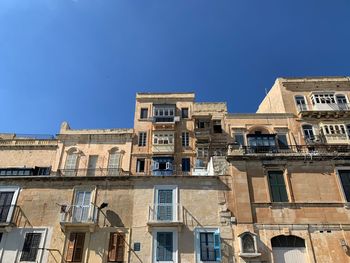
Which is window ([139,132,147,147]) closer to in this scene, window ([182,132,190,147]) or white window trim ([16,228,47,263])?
window ([182,132,190,147])

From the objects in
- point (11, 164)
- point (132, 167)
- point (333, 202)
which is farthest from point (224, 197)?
point (11, 164)

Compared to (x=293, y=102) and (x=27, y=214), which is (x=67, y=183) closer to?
(x=27, y=214)

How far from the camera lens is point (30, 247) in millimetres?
21828

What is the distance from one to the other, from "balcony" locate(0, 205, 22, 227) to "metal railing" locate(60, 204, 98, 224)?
327cm

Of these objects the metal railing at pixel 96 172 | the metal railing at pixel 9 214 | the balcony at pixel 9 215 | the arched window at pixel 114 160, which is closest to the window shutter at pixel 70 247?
the balcony at pixel 9 215

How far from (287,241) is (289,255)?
34.2 inches

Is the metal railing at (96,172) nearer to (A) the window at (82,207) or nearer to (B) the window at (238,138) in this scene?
(A) the window at (82,207)

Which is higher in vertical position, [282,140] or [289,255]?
[282,140]

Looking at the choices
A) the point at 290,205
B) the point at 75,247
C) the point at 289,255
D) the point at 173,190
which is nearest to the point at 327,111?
the point at 290,205

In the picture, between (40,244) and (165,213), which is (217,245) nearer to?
(165,213)

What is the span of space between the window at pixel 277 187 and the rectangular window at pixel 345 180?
4152 millimetres

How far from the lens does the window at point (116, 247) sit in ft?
70.0

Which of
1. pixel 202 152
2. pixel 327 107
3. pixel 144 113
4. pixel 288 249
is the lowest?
pixel 288 249

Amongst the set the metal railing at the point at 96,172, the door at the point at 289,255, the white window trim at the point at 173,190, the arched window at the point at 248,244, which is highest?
the metal railing at the point at 96,172
